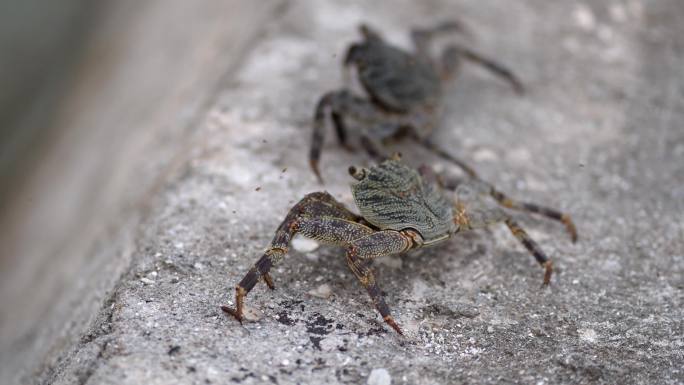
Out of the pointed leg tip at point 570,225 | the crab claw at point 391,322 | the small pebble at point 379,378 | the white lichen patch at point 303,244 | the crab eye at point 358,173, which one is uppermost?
the pointed leg tip at point 570,225

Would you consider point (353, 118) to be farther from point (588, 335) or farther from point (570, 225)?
point (588, 335)

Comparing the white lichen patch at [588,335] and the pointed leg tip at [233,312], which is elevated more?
the white lichen patch at [588,335]

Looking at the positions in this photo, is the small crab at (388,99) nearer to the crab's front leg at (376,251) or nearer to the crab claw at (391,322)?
the crab's front leg at (376,251)

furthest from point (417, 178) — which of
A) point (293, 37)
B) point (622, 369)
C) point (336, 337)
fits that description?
point (293, 37)

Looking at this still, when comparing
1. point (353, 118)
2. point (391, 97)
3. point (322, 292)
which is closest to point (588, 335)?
point (322, 292)

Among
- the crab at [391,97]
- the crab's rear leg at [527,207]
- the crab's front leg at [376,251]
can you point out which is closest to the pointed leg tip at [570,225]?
the crab's rear leg at [527,207]

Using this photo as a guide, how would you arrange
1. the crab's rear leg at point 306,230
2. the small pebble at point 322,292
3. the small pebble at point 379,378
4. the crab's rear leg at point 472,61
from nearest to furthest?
the small pebble at point 379,378, the crab's rear leg at point 306,230, the small pebble at point 322,292, the crab's rear leg at point 472,61
